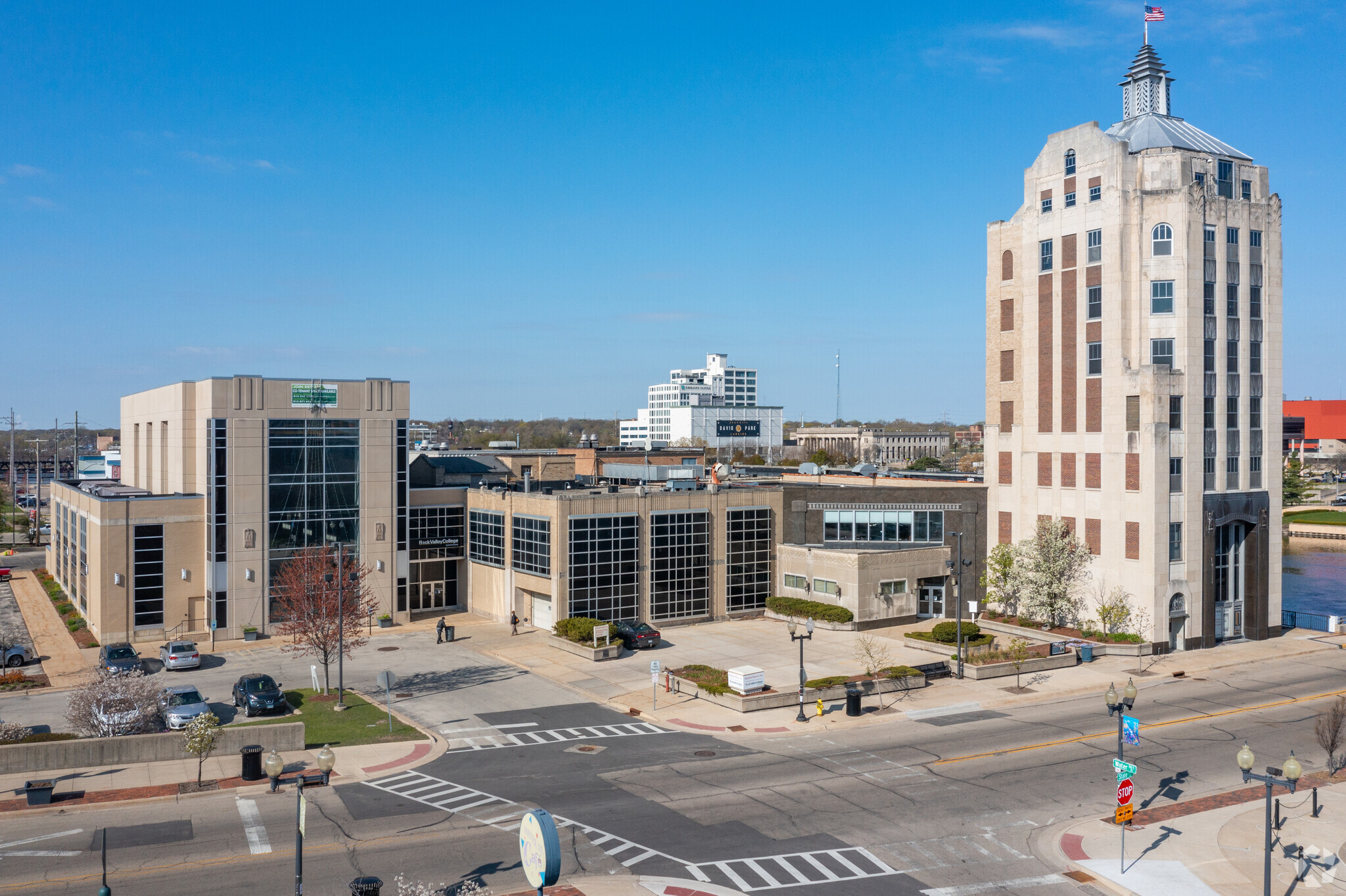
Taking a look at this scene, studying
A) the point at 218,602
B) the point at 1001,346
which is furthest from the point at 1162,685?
the point at 218,602

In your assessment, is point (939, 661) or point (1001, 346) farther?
point (1001, 346)

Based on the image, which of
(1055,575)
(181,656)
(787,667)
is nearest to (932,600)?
(1055,575)

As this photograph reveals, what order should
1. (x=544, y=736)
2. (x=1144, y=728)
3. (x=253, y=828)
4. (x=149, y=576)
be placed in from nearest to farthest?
1. (x=253, y=828)
2. (x=544, y=736)
3. (x=1144, y=728)
4. (x=149, y=576)

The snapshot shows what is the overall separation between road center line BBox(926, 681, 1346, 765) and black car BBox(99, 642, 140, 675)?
115 feet

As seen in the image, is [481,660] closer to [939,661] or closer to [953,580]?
[939,661]

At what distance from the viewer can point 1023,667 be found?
47938 millimetres

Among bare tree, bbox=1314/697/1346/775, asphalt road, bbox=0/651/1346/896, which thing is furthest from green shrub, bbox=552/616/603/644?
bare tree, bbox=1314/697/1346/775

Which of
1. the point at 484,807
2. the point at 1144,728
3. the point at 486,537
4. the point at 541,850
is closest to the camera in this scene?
the point at 541,850

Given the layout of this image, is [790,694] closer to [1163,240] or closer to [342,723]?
[342,723]

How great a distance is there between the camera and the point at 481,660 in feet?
166

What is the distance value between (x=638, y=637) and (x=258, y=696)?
63.2ft

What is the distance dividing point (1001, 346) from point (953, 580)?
49.2ft

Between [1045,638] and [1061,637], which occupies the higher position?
[1061,637]

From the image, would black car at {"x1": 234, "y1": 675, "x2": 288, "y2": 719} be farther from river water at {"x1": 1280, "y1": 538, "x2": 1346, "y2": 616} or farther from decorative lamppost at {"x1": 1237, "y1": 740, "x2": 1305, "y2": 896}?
river water at {"x1": 1280, "y1": 538, "x2": 1346, "y2": 616}
